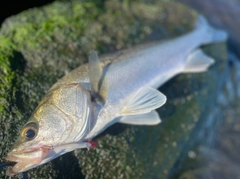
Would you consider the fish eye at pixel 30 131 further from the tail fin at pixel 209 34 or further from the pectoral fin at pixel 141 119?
the tail fin at pixel 209 34

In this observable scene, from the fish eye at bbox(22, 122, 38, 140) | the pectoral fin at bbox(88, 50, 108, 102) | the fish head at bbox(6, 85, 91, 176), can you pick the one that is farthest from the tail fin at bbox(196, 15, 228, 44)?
the fish eye at bbox(22, 122, 38, 140)

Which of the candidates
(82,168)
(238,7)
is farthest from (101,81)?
(238,7)

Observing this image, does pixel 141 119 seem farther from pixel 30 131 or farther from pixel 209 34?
pixel 209 34

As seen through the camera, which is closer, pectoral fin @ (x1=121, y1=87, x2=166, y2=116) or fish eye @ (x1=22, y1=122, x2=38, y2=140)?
fish eye @ (x1=22, y1=122, x2=38, y2=140)

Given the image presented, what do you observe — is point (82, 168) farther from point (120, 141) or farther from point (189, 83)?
point (189, 83)

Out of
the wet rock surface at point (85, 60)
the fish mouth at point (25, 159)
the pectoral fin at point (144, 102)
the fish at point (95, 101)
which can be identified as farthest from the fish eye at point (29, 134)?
the pectoral fin at point (144, 102)

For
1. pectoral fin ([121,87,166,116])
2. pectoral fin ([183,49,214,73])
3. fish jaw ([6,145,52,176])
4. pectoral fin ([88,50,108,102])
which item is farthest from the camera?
pectoral fin ([183,49,214,73])

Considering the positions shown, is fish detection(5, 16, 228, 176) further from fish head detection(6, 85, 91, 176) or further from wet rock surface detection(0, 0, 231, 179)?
wet rock surface detection(0, 0, 231, 179)
